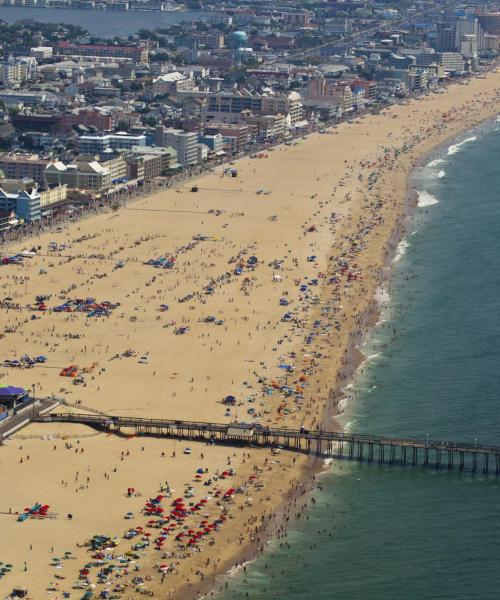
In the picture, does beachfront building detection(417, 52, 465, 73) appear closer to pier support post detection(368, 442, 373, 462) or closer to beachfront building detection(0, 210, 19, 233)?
beachfront building detection(0, 210, 19, 233)

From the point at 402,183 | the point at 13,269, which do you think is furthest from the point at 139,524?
the point at 402,183

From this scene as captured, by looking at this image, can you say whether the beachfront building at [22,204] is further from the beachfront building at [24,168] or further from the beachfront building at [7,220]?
the beachfront building at [24,168]

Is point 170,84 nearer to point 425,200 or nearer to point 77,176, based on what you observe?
point 77,176

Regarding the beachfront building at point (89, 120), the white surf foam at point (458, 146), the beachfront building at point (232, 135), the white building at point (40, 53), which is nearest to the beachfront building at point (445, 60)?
the white building at point (40, 53)

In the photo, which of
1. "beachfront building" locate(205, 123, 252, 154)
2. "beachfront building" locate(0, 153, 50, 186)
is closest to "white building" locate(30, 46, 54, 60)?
"beachfront building" locate(205, 123, 252, 154)

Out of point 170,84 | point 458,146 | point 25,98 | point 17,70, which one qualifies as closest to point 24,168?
point 25,98

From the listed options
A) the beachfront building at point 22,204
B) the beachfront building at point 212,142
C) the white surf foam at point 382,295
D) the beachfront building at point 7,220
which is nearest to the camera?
the white surf foam at point 382,295
